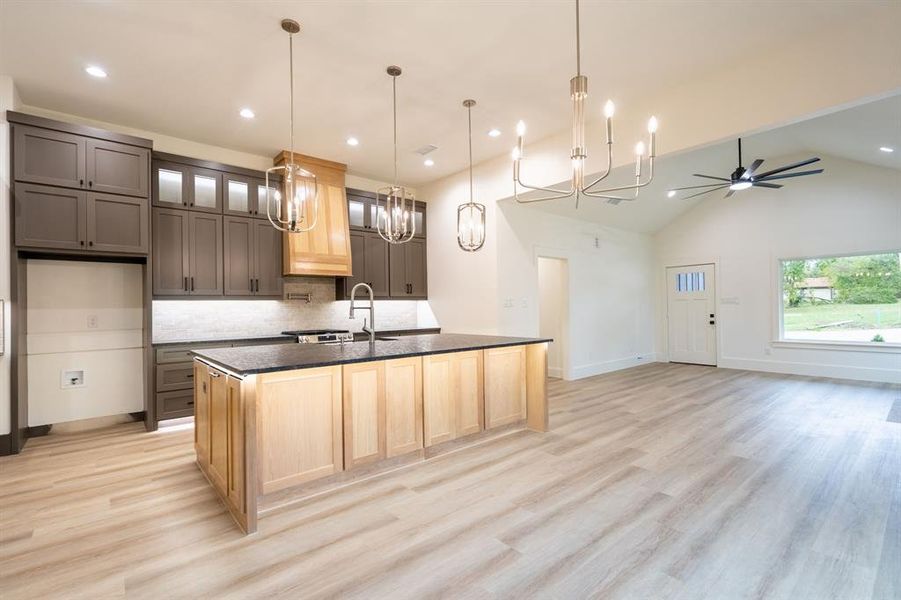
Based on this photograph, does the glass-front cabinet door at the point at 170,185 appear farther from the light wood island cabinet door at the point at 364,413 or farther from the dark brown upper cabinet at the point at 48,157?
the light wood island cabinet door at the point at 364,413

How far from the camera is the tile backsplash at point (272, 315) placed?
4.84m

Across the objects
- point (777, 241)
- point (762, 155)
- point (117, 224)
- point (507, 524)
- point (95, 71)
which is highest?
point (762, 155)

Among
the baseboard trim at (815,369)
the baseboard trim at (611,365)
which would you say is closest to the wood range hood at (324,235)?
the baseboard trim at (611,365)

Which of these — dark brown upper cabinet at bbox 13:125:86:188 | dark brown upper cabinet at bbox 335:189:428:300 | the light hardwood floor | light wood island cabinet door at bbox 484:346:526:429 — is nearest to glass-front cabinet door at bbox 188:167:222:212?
dark brown upper cabinet at bbox 13:125:86:188

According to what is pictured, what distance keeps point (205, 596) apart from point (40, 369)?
394 centimetres

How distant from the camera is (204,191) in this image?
4.82 m

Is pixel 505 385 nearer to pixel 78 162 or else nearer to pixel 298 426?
pixel 298 426

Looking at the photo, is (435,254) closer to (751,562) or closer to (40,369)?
(40,369)

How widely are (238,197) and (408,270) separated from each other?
2608 mm

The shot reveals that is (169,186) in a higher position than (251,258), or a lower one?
higher

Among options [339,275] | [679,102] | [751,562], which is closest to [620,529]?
[751,562]

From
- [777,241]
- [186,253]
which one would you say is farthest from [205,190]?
[777,241]

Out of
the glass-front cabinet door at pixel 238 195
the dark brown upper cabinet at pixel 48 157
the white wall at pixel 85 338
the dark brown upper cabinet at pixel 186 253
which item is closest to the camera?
the dark brown upper cabinet at pixel 48 157

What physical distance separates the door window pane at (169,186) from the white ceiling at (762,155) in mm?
4735
